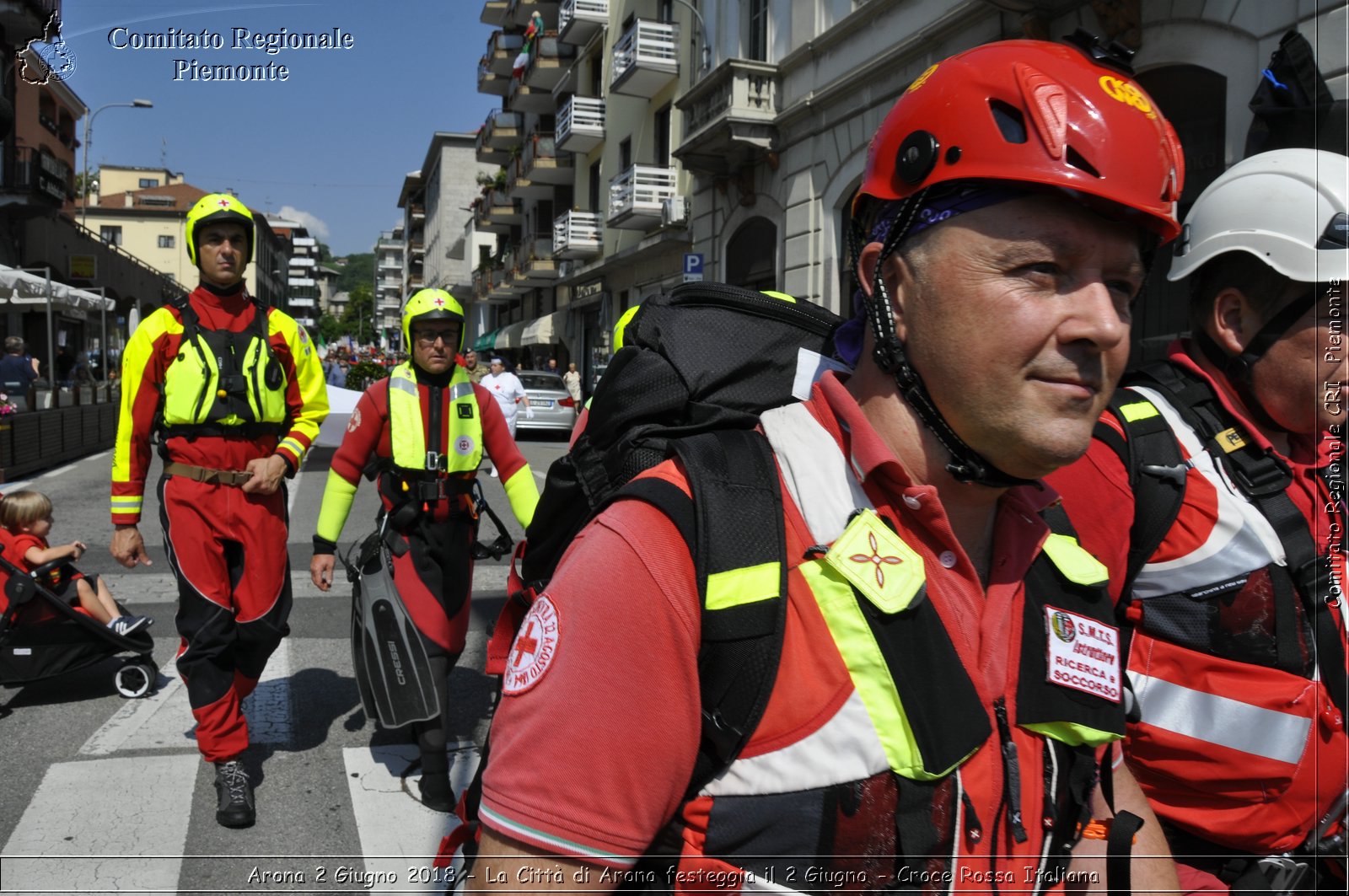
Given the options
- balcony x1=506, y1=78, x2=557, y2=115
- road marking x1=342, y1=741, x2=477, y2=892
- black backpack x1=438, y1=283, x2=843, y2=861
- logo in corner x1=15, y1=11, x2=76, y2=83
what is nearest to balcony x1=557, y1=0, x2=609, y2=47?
balcony x1=506, y1=78, x2=557, y2=115

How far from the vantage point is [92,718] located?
196 inches

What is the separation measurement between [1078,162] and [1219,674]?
1.17 meters

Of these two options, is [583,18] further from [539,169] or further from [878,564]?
[878,564]

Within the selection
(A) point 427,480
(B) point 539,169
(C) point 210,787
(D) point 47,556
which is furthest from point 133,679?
(B) point 539,169

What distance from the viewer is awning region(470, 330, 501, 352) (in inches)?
1865

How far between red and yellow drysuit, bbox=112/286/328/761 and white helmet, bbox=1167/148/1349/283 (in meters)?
3.42

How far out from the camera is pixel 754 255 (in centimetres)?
1886

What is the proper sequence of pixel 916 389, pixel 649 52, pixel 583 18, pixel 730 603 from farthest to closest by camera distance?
pixel 583 18 → pixel 649 52 → pixel 916 389 → pixel 730 603

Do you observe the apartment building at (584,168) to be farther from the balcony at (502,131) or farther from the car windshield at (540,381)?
the car windshield at (540,381)

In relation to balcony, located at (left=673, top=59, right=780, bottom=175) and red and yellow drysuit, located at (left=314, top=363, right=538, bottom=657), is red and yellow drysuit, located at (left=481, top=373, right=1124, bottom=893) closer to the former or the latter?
red and yellow drysuit, located at (left=314, top=363, right=538, bottom=657)

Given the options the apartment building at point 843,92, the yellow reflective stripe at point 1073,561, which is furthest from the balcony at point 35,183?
the yellow reflective stripe at point 1073,561

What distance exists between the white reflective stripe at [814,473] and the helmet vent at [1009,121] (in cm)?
44

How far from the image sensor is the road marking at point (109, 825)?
2.82 meters

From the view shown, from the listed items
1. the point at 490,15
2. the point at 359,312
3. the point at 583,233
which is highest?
the point at 359,312
